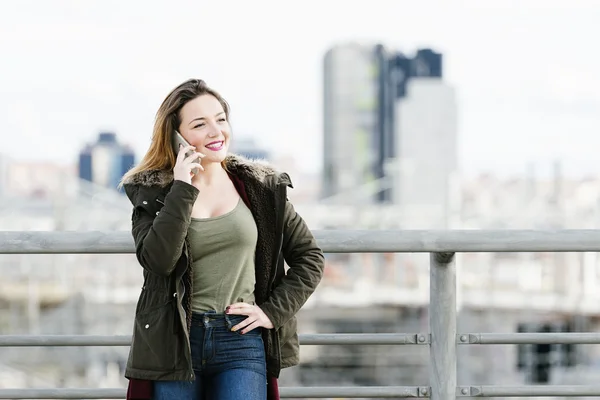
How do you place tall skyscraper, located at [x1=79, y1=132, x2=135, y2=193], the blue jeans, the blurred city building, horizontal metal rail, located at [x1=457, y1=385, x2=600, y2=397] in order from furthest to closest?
1. the blurred city building
2. tall skyscraper, located at [x1=79, y1=132, x2=135, y2=193]
3. horizontal metal rail, located at [x1=457, y1=385, x2=600, y2=397]
4. the blue jeans

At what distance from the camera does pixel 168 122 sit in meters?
3.07

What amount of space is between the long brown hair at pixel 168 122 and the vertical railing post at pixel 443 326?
914mm

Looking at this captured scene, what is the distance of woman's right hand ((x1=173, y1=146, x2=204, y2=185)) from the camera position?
9.58 feet

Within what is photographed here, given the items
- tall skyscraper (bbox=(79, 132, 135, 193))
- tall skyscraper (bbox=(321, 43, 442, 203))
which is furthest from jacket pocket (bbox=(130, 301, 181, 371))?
tall skyscraper (bbox=(321, 43, 442, 203))

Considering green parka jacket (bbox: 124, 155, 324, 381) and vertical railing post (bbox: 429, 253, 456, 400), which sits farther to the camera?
vertical railing post (bbox: 429, 253, 456, 400)

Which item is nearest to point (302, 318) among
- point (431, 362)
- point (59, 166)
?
point (59, 166)

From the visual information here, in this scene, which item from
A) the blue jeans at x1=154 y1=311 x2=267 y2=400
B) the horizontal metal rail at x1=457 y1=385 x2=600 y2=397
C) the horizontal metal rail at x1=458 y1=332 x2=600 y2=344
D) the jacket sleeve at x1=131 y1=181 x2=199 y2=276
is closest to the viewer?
the jacket sleeve at x1=131 y1=181 x2=199 y2=276

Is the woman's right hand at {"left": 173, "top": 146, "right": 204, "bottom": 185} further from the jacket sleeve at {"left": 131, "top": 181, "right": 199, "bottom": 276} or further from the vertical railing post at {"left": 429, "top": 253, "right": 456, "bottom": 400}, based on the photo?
the vertical railing post at {"left": 429, "top": 253, "right": 456, "bottom": 400}

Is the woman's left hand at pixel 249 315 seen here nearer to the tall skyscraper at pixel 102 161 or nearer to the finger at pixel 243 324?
the finger at pixel 243 324

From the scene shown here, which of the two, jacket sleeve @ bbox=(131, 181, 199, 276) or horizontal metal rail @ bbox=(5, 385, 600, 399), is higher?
jacket sleeve @ bbox=(131, 181, 199, 276)

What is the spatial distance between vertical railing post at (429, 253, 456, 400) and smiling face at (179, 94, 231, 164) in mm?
875

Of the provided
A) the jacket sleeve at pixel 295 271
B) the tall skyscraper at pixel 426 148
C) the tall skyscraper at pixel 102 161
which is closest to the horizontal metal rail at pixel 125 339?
the jacket sleeve at pixel 295 271

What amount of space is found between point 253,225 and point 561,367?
223 feet

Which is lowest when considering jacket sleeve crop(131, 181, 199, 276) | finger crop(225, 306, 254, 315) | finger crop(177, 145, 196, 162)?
finger crop(225, 306, 254, 315)
